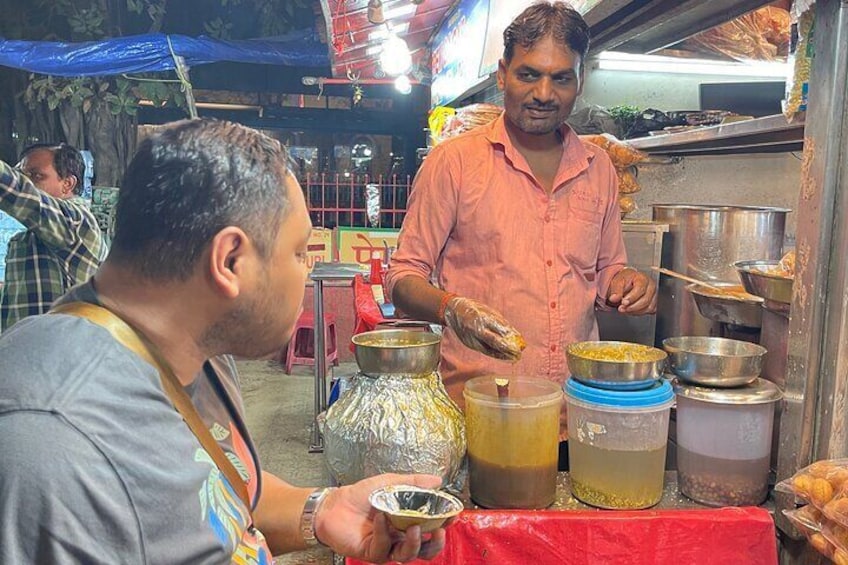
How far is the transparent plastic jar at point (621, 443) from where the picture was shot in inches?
61.4

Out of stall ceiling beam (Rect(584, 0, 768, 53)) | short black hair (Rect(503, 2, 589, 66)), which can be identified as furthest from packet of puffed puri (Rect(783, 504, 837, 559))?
stall ceiling beam (Rect(584, 0, 768, 53))

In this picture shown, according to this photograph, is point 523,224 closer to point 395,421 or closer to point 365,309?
point 395,421

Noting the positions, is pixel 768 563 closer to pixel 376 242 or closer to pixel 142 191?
pixel 142 191

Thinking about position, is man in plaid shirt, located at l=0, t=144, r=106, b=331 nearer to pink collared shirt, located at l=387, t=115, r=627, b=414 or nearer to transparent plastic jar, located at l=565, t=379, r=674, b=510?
pink collared shirt, located at l=387, t=115, r=627, b=414

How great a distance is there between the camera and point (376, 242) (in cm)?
762

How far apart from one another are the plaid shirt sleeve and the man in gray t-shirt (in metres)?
2.64

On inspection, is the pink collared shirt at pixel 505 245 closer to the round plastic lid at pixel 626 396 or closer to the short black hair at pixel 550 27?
the short black hair at pixel 550 27

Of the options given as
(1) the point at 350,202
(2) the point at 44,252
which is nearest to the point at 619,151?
(2) the point at 44,252

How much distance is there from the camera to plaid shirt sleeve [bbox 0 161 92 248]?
3.09m

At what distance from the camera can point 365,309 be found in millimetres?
4449

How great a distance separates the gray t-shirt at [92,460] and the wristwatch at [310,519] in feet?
1.31

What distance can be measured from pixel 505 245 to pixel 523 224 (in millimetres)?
93

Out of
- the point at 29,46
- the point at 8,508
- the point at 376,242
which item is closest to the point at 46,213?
the point at 8,508

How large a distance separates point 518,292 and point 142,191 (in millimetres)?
1376
